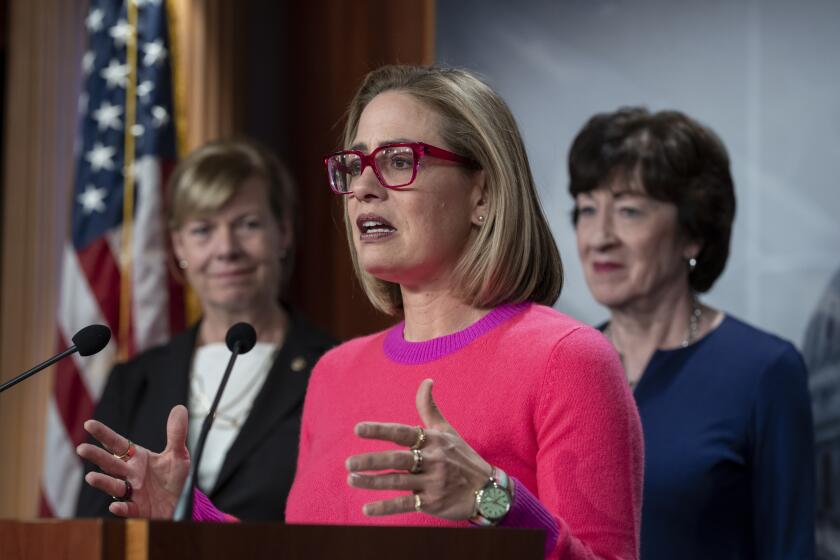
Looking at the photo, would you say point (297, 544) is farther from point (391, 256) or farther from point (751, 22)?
point (751, 22)

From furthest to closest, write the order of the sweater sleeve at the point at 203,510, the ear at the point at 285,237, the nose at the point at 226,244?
the ear at the point at 285,237, the nose at the point at 226,244, the sweater sleeve at the point at 203,510

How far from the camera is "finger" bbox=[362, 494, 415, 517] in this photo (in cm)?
148

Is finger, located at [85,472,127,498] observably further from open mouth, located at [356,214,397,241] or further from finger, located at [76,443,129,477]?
open mouth, located at [356,214,397,241]

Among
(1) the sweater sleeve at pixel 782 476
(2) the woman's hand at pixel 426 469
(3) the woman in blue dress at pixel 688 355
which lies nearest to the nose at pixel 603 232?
(3) the woman in blue dress at pixel 688 355

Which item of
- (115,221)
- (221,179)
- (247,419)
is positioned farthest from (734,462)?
(115,221)

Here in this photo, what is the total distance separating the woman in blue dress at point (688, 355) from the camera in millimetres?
2893

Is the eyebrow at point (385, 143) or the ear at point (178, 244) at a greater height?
the eyebrow at point (385, 143)

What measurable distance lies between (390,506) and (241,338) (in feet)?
2.10

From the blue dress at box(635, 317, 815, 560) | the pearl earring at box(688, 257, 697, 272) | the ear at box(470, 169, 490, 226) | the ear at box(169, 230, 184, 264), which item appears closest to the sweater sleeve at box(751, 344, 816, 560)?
the blue dress at box(635, 317, 815, 560)

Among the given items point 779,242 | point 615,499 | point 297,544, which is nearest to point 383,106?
point 615,499

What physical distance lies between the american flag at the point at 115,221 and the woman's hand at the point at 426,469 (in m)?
3.04

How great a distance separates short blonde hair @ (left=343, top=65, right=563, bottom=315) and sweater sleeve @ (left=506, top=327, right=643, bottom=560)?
223mm

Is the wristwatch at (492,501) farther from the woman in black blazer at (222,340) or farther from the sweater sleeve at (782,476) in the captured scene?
the woman in black blazer at (222,340)

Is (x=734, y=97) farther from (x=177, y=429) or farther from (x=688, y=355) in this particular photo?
(x=177, y=429)
